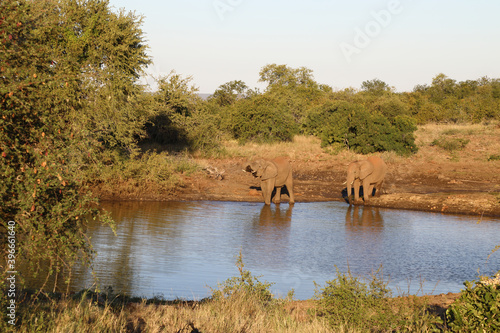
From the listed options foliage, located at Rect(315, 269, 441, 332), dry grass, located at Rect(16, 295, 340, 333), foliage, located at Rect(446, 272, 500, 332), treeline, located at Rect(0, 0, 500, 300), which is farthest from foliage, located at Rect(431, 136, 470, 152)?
foliage, located at Rect(446, 272, 500, 332)

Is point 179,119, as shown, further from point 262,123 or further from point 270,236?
point 270,236

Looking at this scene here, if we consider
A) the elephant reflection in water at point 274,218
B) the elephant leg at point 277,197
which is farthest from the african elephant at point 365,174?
the elephant reflection in water at point 274,218

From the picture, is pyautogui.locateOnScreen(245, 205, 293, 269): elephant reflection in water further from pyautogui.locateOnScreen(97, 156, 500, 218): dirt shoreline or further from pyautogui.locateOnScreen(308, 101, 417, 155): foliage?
pyautogui.locateOnScreen(308, 101, 417, 155): foliage

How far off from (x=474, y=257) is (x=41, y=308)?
10450 millimetres

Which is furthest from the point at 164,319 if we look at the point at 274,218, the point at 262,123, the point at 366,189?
the point at 262,123

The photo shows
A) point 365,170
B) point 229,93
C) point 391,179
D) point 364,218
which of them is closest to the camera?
point 364,218

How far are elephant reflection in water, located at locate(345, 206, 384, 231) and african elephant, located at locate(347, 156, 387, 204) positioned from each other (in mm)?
843

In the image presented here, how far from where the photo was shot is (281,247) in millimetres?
13781

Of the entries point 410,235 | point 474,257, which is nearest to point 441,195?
point 410,235

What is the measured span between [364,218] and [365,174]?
3.16m

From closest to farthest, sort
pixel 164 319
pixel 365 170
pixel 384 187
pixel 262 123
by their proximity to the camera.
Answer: pixel 164 319, pixel 365 170, pixel 384 187, pixel 262 123

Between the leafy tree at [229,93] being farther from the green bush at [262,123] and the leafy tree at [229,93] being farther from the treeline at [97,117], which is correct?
the green bush at [262,123]

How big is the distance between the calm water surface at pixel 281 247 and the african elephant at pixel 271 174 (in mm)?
780

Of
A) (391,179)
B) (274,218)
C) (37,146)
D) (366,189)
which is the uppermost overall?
(37,146)
